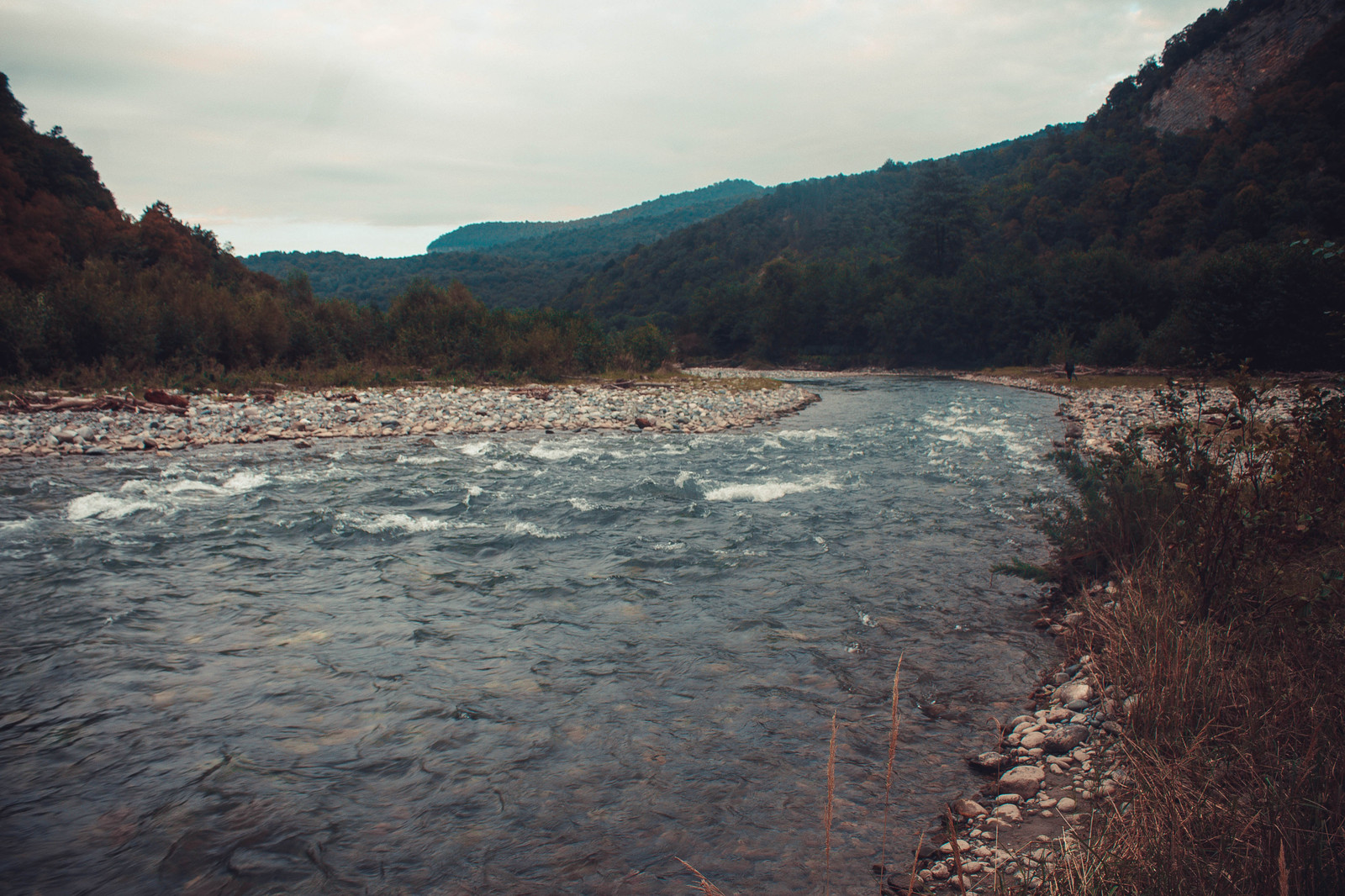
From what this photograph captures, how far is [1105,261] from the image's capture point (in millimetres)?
44406

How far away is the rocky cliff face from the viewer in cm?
6391

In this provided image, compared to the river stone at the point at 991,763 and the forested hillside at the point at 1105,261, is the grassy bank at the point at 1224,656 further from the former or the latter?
A: the forested hillside at the point at 1105,261

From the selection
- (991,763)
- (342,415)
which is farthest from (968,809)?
(342,415)

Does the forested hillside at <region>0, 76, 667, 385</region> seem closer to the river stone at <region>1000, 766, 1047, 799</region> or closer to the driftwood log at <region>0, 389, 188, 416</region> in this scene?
the driftwood log at <region>0, 389, 188, 416</region>

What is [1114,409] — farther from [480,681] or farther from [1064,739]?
[480,681]

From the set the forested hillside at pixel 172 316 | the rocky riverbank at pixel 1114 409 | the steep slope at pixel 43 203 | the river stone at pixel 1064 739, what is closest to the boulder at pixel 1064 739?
the river stone at pixel 1064 739


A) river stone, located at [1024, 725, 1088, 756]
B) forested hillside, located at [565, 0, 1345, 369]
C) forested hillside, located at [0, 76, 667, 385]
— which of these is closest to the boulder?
river stone, located at [1024, 725, 1088, 756]

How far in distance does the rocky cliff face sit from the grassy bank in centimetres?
8609

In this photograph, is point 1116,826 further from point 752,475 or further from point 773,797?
point 752,475

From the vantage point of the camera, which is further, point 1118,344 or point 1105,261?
point 1105,261

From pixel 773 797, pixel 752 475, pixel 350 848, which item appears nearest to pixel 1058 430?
pixel 752 475

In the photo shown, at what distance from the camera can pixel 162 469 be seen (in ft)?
36.1

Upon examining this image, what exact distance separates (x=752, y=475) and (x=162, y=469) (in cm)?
992

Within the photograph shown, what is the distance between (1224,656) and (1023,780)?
1.26 m
